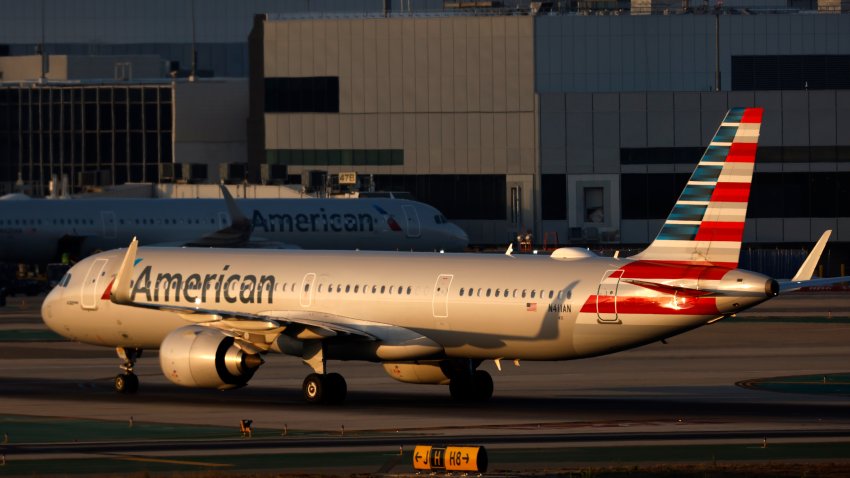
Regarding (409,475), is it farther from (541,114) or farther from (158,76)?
(158,76)

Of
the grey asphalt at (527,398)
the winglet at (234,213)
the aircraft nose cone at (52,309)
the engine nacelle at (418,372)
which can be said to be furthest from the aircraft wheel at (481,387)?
the winglet at (234,213)

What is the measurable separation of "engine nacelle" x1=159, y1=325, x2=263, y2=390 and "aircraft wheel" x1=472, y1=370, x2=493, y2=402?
5249 millimetres

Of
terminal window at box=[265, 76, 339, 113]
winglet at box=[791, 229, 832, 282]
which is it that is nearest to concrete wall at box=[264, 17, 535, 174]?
terminal window at box=[265, 76, 339, 113]

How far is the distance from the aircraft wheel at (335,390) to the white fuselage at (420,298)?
4.72ft

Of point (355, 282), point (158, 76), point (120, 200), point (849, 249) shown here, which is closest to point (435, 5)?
point (158, 76)

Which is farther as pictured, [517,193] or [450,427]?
[517,193]

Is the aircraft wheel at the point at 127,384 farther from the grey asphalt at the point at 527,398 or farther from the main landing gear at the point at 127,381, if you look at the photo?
the grey asphalt at the point at 527,398

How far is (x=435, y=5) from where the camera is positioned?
155 m

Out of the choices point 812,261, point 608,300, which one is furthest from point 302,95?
point 812,261

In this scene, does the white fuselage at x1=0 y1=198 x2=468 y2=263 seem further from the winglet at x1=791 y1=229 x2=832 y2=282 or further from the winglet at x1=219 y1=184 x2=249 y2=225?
the winglet at x1=791 y1=229 x2=832 y2=282

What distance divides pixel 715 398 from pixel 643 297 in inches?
194

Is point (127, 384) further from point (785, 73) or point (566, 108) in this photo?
point (785, 73)

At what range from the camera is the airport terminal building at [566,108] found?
100 m

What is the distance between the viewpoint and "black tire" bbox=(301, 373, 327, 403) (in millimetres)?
37719
